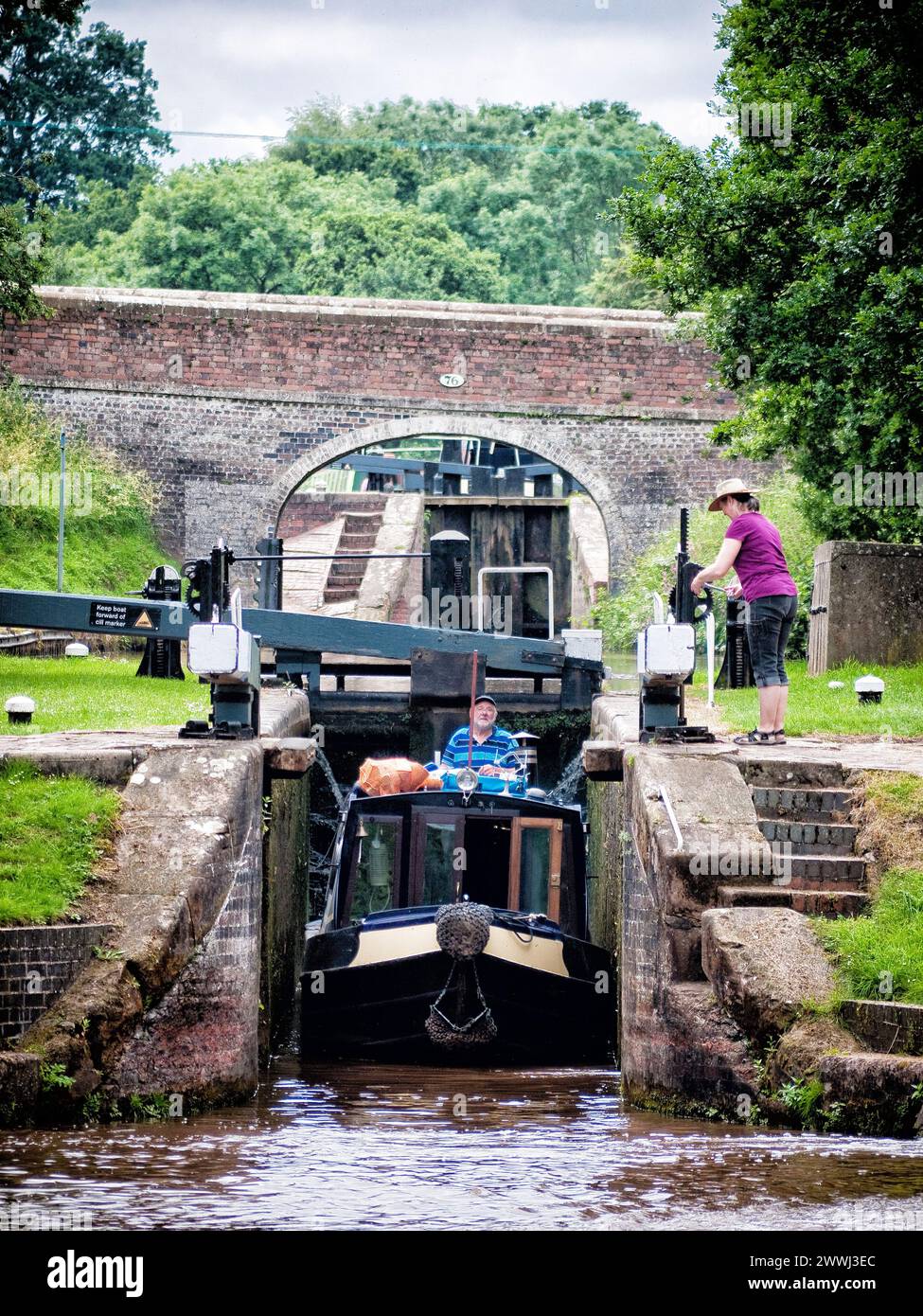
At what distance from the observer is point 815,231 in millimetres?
13609

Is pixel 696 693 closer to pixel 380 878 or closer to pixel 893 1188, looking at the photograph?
pixel 380 878

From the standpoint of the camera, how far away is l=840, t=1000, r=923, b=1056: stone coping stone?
6238 millimetres

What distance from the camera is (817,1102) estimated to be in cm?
625

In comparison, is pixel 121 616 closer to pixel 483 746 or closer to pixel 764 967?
pixel 483 746

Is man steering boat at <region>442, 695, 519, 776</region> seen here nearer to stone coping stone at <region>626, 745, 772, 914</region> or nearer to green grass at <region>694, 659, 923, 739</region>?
green grass at <region>694, 659, 923, 739</region>

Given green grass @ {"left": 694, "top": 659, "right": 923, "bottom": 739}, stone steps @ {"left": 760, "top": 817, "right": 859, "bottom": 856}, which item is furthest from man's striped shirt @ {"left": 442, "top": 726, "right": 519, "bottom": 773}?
stone steps @ {"left": 760, "top": 817, "right": 859, "bottom": 856}

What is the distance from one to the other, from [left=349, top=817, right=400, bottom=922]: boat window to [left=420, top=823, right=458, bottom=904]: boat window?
0.21m

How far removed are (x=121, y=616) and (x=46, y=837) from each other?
783 cm

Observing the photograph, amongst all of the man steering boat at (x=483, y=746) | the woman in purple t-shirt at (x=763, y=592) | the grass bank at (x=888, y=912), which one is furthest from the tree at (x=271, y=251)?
the grass bank at (x=888, y=912)

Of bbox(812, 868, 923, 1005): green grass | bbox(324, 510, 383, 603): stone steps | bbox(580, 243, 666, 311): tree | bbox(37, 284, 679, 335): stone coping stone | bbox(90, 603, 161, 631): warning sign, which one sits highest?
bbox(580, 243, 666, 311): tree

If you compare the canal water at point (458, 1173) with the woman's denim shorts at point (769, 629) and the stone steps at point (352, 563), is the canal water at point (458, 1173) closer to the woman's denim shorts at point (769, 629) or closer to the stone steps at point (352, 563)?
the woman's denim shorts at point (769, 629)

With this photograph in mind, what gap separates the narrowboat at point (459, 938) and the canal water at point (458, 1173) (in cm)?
167

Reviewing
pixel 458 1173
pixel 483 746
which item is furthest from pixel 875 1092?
pixel 483 746

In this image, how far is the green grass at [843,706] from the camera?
10445 mm
